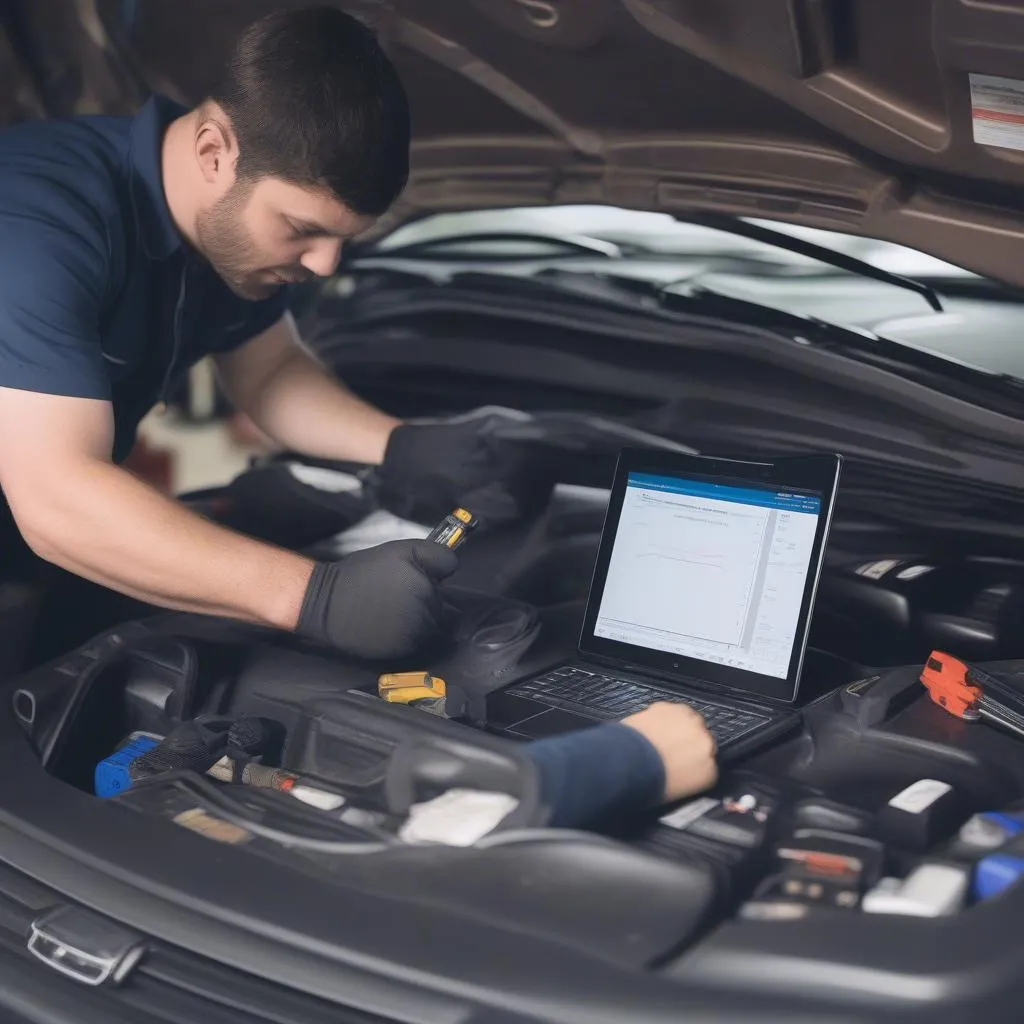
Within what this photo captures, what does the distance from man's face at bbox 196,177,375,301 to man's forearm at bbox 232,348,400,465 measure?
0.93ft

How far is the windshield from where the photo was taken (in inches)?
51.9

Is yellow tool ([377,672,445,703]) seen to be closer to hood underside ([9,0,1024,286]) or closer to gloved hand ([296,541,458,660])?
gloved hand ([296,541,458,660])

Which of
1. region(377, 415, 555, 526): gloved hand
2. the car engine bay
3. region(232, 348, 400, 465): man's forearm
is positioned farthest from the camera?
region(232, 348, 400, 465): man's forearm

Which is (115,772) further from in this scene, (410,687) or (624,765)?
(624,765)

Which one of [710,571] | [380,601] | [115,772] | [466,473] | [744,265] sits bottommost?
[115,772]

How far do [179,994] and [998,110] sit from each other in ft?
3.28

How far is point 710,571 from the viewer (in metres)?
1.22

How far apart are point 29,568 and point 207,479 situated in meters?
0.90

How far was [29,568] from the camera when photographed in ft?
4.63

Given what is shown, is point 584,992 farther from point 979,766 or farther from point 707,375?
point 707,375

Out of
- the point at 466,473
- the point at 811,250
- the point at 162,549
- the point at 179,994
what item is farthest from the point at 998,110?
the point at 179,994

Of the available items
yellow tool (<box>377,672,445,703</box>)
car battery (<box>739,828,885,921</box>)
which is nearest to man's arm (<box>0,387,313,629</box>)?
→ yellow tool (<box>377,672,445,703</box>)

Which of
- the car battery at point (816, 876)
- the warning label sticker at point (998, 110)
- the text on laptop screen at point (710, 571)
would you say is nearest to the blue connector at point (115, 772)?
the text on laptop screen at point (710, 571)

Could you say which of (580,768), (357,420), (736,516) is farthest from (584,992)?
Result: (357,420)
